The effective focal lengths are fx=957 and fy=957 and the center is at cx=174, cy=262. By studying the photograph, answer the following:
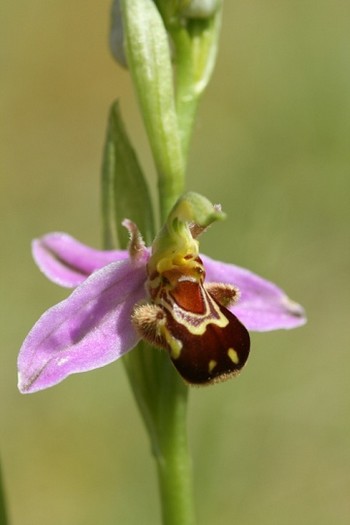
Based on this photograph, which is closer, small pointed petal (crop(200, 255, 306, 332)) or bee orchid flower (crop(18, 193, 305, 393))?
bee orchid flower (crop(18, 193, 305, 393))

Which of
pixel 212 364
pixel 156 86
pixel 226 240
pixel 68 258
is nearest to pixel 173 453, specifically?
pixel 212 364

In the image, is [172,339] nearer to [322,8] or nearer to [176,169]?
[176,169]

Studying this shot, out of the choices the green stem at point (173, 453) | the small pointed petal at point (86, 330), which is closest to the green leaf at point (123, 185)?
the small pointed petal at point (86, 330)

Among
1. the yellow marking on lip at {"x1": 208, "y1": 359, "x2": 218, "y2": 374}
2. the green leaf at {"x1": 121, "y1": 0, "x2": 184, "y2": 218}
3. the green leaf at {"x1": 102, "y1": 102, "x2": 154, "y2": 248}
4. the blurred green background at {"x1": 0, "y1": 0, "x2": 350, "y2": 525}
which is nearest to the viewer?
the yellow marking on lip at {"x1": 208, "y1": 359, "x2": 218, "y2": 374}

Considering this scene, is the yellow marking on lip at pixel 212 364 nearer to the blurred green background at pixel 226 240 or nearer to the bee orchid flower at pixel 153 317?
the bee orchid flower at pixel 153 317

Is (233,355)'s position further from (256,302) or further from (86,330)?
(256,302)

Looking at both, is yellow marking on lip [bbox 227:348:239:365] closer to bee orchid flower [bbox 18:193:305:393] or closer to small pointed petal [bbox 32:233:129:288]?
bee orchid flower [bbox 18:193:305:393]

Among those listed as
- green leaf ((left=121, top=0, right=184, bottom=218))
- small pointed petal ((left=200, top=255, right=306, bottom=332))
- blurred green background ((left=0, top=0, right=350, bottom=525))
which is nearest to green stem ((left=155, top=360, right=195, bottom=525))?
→ small pointed petal ((left=200, top=255, right=306, bottom=332))
